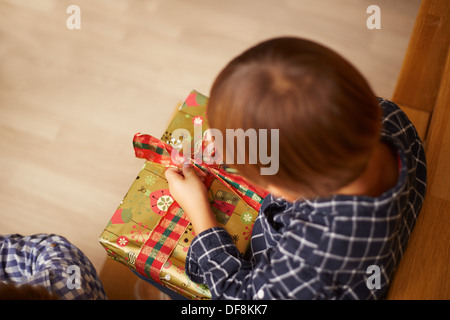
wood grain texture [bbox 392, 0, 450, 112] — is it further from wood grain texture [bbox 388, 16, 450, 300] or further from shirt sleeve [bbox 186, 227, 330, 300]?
shirt sleeve [bbox 186, 227, 330, 300]

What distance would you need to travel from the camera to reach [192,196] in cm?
74

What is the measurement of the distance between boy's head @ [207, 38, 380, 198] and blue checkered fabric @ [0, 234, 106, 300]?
48cm

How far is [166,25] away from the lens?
1500 mm

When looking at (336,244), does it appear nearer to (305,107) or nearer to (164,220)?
(305,107)

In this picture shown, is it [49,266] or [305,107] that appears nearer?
[305,107]

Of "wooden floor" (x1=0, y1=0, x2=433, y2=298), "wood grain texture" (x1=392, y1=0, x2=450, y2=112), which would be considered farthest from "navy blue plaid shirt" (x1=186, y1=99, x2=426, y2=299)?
"wooden floor" (x1=0, y1=0, x2=433, y2=298)

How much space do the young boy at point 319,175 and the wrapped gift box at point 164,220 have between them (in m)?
0.09

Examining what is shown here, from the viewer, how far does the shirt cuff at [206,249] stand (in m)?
0.67

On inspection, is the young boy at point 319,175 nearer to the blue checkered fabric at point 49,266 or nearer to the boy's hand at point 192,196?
the boy's hand at point 192,196

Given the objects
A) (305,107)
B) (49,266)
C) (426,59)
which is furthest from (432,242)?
(49,266)

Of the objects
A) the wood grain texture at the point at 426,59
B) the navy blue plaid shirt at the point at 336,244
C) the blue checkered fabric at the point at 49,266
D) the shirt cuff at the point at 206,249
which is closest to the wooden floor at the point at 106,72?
the blue checkered fabric at the point at 49,266

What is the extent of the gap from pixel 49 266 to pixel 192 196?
1.05 feet

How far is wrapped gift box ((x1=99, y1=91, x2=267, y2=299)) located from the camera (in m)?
0.75

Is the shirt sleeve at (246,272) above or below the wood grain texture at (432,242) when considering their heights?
below
